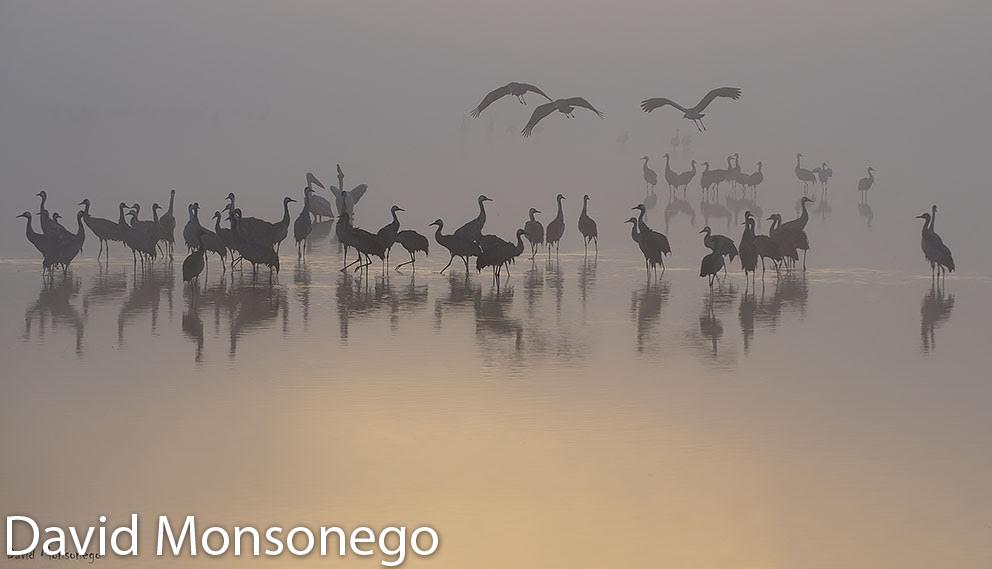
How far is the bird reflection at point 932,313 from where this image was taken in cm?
1298

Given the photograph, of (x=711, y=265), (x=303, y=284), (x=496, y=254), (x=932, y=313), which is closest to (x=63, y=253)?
(x=303, y=284)

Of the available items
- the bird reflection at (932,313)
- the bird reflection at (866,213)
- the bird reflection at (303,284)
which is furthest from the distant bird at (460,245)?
the bird reflection at (866,213)

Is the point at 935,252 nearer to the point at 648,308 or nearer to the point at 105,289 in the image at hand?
the point at 648,308

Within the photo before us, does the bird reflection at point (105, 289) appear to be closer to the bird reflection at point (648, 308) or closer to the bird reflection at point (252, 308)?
the bird reflection at point (252, 308)

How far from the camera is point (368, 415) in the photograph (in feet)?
31.9

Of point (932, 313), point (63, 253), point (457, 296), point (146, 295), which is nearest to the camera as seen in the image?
point (932, 313)

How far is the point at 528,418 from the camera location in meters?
9.69

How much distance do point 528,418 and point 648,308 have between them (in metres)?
5.45

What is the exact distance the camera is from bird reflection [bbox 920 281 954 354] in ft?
42.6

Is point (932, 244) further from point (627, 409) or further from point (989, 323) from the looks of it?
point (627, 409)

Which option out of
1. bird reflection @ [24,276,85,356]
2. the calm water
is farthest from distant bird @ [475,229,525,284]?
bird reflection @ [24,276,85,356]

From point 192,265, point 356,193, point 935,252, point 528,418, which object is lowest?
point 528,418

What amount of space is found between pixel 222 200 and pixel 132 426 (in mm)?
18643

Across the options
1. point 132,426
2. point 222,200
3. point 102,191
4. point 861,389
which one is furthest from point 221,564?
point 102,191
